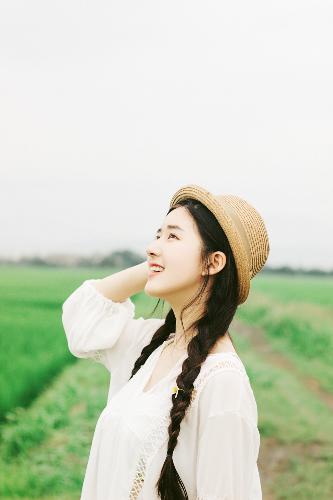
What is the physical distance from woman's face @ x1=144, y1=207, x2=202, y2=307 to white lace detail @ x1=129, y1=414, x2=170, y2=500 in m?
0.26

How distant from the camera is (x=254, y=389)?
4.02m

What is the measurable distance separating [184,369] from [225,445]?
0.17m

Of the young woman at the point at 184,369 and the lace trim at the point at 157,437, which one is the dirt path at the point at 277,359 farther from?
the lace trim at the point at 157,437

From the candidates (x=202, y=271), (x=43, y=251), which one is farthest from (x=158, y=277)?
(x=43, y=251)

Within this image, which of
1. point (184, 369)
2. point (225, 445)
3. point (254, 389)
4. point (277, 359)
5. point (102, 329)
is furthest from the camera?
point (277, 359)

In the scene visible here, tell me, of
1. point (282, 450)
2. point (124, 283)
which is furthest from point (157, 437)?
point (282, 450)

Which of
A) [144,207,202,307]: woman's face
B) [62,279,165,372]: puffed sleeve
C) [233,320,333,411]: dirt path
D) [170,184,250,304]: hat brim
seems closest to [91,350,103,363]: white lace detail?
[62,279,165,372]: puffed sleeve

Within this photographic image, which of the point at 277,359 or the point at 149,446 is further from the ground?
the point at 149,446

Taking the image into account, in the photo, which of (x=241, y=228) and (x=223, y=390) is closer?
(x=223, y=390)

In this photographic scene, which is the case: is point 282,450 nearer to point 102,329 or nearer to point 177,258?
point 102,329

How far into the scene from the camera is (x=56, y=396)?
413cm

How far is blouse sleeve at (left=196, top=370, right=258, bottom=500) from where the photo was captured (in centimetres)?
Result: 116

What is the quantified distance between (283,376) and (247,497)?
304 cm

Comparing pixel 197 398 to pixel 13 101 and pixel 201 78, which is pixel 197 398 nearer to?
pixel 201 78
